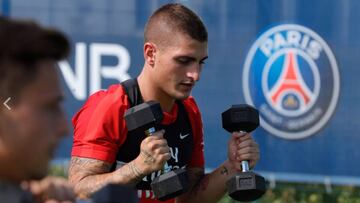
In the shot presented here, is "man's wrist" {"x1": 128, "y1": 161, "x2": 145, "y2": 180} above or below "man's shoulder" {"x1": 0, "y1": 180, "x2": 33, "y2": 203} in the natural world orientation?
below

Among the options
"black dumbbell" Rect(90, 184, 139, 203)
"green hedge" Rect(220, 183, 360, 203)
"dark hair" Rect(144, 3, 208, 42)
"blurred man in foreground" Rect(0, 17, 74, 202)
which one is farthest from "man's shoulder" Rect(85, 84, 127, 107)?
"green hedge" Rect(220, 183, 360, 203)

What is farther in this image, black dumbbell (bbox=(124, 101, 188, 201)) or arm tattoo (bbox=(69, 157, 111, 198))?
arm tattoo (bbox=(69, 157, 111, 198))

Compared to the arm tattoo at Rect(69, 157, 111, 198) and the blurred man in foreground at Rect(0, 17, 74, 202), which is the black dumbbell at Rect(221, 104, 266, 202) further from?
the blurred man in foreground at Rect(0, 17, 74, 202)

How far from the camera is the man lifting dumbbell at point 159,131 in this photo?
15.2 ft

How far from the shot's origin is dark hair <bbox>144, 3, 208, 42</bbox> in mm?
4953

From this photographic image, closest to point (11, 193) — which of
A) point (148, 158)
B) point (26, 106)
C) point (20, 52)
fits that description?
point (26, 106)

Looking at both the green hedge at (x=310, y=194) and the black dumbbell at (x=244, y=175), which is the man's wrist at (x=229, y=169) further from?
the green hedge at (x=310, y=194)

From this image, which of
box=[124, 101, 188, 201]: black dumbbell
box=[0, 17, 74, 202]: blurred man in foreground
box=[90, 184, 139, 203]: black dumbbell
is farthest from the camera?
box=[124, 101, 188, 201]: black dumbbell

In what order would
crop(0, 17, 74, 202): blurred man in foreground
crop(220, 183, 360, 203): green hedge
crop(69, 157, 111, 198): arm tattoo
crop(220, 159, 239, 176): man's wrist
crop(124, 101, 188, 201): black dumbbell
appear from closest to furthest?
crop(0, 17, 74, 202): blurred man in foreground → crop(124, 101, 188, 201): black dumbbell → crop(69, 157, 111, 198): arm tattoo → crop(220, 159, 239, 176): man's wrist → crop(220, 183, 360, 203): green hedge

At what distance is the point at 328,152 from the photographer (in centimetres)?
725

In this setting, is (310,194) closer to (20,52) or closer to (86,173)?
(86,173)

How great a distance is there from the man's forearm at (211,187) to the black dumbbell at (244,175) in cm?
9

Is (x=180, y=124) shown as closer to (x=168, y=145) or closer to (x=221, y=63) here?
(x=168, y=145)

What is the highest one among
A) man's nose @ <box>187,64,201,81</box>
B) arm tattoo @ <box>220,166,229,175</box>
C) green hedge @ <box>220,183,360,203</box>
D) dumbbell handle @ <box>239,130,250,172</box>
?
man's nose @ <box>187,64,201,81</box>
